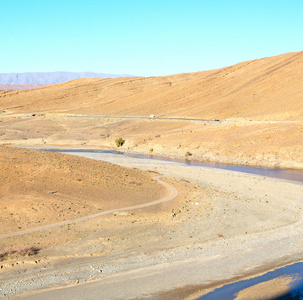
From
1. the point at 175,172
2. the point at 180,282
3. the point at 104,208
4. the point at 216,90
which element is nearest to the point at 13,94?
the point at 216,90

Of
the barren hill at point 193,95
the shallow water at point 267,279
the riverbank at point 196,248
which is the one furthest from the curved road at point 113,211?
the barren hill at point 193,95

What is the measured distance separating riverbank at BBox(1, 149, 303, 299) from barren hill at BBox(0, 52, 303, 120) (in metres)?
50.3

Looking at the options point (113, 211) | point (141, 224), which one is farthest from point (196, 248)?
point (113, 211)

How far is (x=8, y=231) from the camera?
18.8 meters

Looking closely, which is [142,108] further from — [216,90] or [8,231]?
[8,231]

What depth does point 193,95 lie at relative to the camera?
110 metres

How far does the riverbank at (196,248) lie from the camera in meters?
15.0

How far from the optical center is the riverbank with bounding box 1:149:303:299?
591 inches

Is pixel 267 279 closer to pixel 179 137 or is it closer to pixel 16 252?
pixel 16 252

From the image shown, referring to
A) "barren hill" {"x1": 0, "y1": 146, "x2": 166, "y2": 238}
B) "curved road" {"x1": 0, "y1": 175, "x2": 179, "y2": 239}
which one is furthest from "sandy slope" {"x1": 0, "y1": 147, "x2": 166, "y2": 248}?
"curved road" {"x1": 0, "y1": 175, "x2": 179, "y2": 239}

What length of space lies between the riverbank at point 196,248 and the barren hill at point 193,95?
50269 millimetres

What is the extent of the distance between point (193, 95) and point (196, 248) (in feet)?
309

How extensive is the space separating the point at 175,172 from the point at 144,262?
2195 cm

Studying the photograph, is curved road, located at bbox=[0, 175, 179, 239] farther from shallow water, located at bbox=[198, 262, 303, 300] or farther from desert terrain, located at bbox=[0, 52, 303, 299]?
shallow water, located at bbox=[198, 262, 303, 300]
